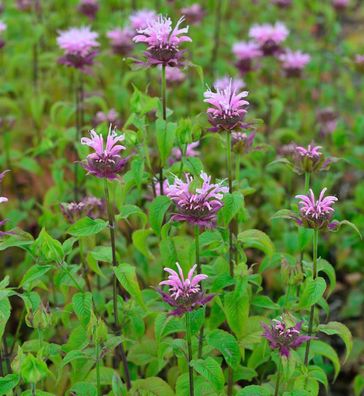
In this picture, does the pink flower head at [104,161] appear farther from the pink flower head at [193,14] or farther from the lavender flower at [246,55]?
the pink flower head at [193,14]

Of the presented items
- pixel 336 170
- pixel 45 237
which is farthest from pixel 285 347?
pixel 336 170

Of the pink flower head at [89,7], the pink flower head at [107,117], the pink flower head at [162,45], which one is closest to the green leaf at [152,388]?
the pink flower head at [162,45]

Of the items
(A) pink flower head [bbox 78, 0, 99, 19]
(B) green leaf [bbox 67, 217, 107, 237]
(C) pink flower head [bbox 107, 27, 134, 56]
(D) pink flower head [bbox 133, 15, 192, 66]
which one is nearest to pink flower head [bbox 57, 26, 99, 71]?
(C) pink flower head [bbox 107, 27, 134, 56]

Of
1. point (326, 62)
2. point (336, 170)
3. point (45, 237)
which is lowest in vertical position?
point (336, 170)

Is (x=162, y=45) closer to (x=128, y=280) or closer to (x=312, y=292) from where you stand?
(x=128, y=280)

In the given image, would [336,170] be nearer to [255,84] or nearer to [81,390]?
[255,84]

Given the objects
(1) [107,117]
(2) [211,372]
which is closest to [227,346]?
(2) [211,372]
